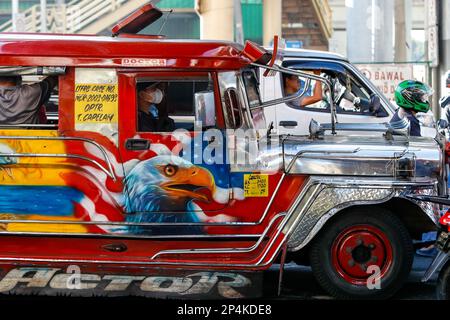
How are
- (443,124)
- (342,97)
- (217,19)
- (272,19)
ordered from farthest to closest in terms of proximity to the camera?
1. (272,19)
2. (217,19)
3. (342,97)
4. (443,124)

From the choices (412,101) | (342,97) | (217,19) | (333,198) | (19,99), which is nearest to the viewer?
(333,198)

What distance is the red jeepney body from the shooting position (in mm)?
7703

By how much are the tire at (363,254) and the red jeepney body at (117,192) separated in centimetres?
47

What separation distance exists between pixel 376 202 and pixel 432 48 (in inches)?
518

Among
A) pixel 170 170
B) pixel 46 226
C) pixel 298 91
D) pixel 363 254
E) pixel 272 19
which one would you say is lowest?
pixel 363 254

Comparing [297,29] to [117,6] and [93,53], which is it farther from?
[93,53]

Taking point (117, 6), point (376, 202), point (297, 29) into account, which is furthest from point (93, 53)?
point (297, 29)

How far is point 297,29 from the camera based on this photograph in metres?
42.5

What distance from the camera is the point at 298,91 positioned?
38.8 ft

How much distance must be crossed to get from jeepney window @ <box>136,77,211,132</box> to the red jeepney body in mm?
69

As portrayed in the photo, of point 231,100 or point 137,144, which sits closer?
point 137,144

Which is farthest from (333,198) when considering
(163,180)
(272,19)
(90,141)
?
(272,19)

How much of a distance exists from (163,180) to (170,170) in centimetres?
10

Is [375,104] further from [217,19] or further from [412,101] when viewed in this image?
[217,19]
